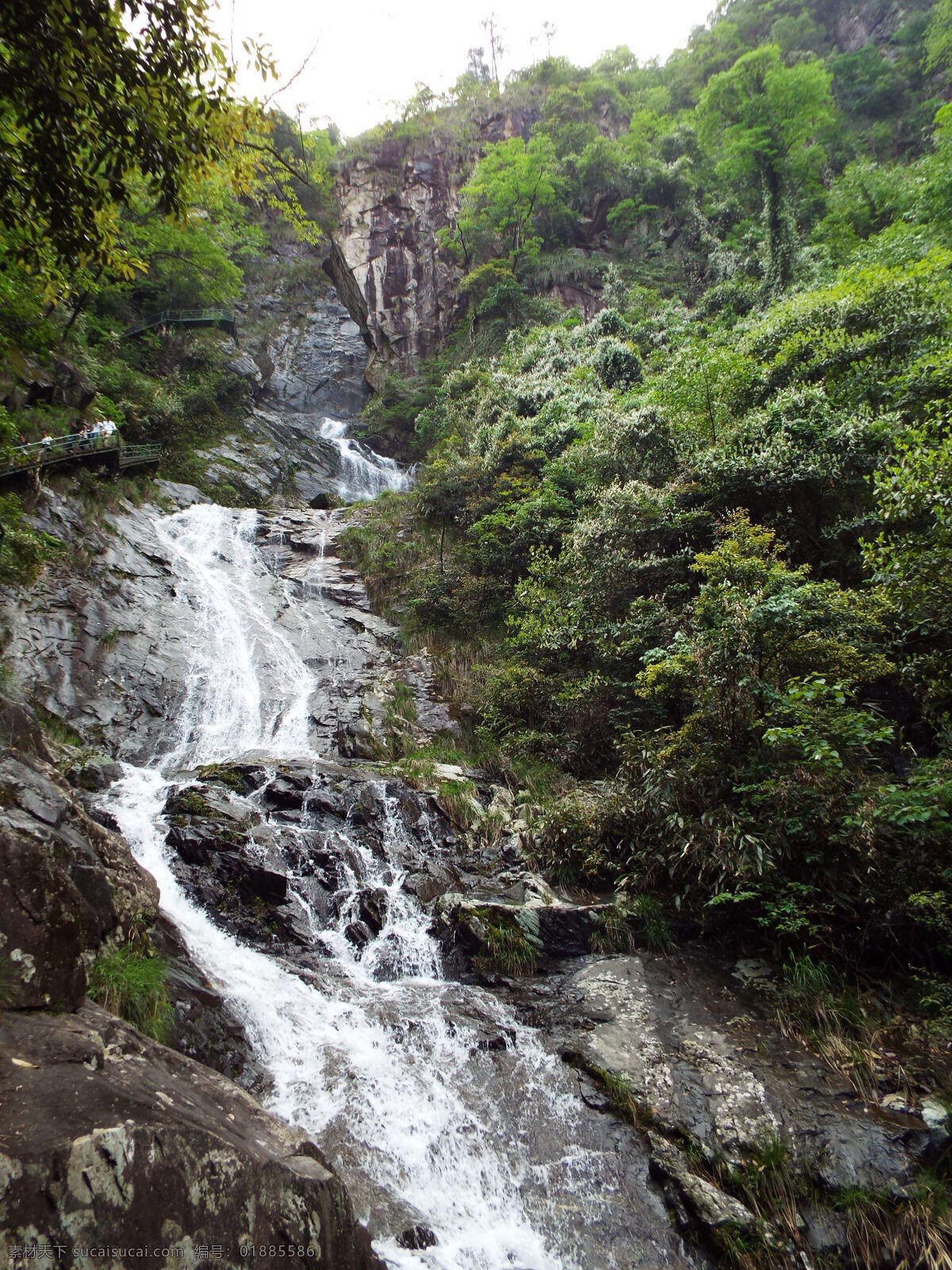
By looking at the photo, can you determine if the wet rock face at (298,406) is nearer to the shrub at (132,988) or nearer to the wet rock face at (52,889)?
the wet rock face at (52,889)

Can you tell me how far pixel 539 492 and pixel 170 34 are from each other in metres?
13.4

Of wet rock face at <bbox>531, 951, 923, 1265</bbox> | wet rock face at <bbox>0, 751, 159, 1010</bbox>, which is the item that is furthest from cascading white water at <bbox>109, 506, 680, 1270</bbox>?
wet rock face at <bbox>0, 751, 159, 1010</bbox>

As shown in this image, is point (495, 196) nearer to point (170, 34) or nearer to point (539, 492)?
point (539, 492)

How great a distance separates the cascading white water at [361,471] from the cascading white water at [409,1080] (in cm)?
1990

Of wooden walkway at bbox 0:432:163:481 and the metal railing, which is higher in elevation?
the metal railing

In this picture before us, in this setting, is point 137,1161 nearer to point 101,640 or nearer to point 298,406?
point 101,640

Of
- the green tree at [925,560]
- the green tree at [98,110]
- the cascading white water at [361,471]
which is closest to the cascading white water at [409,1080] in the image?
the green tree at [925,560]

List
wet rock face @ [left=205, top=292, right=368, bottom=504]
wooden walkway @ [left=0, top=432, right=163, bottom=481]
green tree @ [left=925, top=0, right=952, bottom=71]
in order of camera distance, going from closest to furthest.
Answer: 1. wooden walkway @ [left=0, top=432, right=163, bottom=481]
2. wet rock face @ [left=205, top=292, right=368, bottom=504]
3. green tree @ [left=925, top=0, right=952, bottom=71]

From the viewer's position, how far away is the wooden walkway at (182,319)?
26398 millimetres

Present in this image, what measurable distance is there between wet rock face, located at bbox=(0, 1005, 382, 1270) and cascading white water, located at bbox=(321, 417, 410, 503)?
81.8 ft

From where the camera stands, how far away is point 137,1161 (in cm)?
245

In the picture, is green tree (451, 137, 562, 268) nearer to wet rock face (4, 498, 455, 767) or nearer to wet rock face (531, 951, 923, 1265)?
wet rock face (4, 498, 455, 767)

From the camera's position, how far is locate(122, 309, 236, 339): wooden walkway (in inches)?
1039

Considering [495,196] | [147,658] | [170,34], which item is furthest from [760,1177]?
[495,196]
